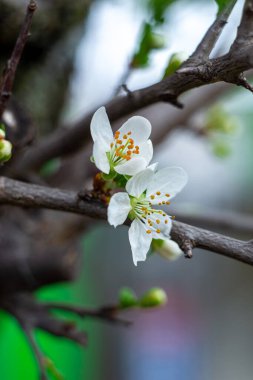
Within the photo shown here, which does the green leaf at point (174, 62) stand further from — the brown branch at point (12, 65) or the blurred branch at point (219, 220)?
the blurred branch at point (219, 220)

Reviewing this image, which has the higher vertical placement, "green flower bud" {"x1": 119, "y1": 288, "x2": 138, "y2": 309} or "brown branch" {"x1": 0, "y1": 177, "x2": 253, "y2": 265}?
"brown branch" {"x1": 0, "y1": 177, "x2": 253, "y2": 265}

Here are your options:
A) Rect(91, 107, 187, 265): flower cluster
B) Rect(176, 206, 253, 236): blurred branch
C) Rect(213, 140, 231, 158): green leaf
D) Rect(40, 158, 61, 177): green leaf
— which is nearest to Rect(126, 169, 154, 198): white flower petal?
Rect(91, 107, 187, 265): flower cluster

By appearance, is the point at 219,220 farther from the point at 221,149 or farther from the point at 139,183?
the point at 139,183

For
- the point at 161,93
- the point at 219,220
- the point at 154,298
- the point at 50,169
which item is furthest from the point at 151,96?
the point at 50,169

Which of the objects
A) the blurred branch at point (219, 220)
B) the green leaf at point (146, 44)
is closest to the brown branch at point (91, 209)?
the green leaf at point (146, 44)

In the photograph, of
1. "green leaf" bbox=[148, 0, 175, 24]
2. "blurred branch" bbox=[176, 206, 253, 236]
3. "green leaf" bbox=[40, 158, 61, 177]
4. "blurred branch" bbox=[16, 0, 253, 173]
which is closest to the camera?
"blurred branch" bbox=[16, 0, 253, 173]

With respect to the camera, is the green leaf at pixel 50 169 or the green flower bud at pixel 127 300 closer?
the green flower bud at pixel 127 300

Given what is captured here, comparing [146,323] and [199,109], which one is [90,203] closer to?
[199,109]

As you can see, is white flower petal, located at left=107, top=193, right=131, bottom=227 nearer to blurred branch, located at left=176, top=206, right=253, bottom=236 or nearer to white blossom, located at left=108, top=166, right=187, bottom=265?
white blossom, located at left=108, top=166, right=187, bottom=265
